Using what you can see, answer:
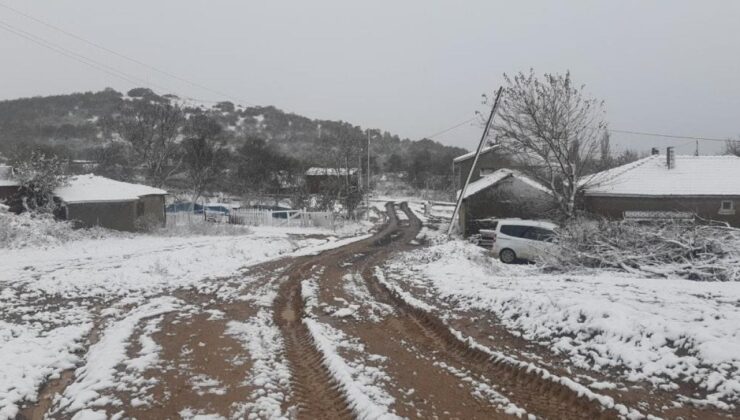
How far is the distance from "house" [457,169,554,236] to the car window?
12.3m

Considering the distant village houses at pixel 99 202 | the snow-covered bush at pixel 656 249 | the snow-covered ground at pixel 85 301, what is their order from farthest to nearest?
the distant village houses at pixel 99 202 < the snow-covered bush at pixel 656 249 < the snow-covered ground at pixel 85 301

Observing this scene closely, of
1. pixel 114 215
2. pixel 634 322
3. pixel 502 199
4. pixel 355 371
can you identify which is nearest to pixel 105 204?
pixel 114 215

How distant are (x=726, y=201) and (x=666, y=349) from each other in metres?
28.3

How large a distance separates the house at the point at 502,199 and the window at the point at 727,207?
10.1m

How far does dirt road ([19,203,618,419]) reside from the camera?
4.89m

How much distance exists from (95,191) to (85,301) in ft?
61.9

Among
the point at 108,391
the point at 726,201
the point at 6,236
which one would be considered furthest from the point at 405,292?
the point at 726,201

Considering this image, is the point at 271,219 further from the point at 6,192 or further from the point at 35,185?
the point at 6,192

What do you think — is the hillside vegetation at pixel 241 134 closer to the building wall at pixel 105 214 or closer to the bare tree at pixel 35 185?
the building wall at pixel 105 214

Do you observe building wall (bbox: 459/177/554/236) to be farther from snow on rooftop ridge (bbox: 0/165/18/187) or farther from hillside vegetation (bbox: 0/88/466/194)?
snow on rooftop ridge (bbox: 0/165/18/187)

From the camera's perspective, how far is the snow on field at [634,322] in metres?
5.32

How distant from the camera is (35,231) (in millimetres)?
19969

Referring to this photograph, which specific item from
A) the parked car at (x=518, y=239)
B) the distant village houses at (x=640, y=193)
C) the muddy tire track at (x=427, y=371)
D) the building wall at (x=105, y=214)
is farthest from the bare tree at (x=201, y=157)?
the muddy tire track at (x=427, y=371)

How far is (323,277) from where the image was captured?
1354cm
